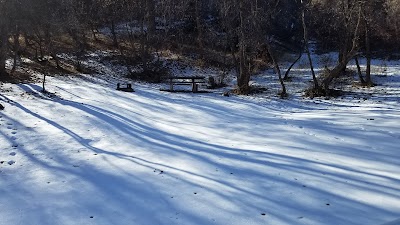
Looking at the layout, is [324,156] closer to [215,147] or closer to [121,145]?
[215,147]

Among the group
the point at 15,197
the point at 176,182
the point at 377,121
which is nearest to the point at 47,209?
the point at 15,197

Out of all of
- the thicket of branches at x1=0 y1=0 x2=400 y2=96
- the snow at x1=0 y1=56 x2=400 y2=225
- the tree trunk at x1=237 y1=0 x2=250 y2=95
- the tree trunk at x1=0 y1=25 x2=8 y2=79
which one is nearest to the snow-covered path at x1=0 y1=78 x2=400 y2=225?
the snow at x1=0 y1=56 x2=400 y2=225

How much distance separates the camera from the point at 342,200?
474cm

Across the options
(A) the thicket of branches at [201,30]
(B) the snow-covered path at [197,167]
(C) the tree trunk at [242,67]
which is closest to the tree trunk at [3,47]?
(A) the thicket of branches at [201,30]

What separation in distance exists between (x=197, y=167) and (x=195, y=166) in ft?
0.23

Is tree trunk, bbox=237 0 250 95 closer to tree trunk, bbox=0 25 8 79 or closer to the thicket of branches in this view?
the thicket of branches

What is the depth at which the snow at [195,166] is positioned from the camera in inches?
180

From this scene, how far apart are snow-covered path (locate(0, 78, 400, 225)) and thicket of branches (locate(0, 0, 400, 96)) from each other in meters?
6.93

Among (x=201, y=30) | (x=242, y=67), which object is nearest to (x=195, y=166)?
(x=242, y=67)

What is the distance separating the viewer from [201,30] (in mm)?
30516

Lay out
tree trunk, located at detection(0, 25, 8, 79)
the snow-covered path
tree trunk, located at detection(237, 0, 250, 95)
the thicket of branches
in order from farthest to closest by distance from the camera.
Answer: the thicket of branches < tree trunk, located at detection(237, 0, 250, 95) < tree trunk, located at detection(0, 25, 8, 79) < the snow-covered path

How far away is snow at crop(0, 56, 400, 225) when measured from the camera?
15.0 ft

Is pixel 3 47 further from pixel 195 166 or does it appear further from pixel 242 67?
pixel 195 166

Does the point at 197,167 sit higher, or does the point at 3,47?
the point at 3,47
